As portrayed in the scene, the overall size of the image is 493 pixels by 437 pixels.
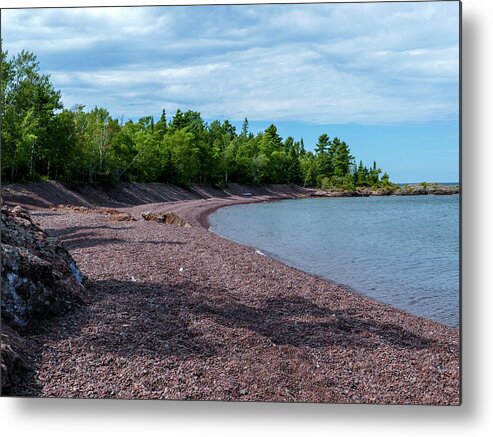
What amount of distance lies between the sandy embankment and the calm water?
137cm

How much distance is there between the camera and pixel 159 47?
6.03 meters

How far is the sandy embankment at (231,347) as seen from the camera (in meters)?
4.71

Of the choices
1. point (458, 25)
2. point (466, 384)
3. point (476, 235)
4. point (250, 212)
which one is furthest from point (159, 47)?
point (250, 212)

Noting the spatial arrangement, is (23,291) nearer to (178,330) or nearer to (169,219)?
(178,330)

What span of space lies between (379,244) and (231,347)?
10896 millimetres

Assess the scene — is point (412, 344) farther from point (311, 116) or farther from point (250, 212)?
point (250, 212)

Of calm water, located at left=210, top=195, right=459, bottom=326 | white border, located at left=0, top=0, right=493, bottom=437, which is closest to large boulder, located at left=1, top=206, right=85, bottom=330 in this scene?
white border, located at left=0, top=0, right=493, bottom=437

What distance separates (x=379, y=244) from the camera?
15.3 metres

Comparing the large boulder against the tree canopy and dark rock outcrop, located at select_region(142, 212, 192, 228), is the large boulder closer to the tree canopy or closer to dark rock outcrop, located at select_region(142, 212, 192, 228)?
the tree canopy

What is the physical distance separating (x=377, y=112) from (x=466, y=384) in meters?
2.99

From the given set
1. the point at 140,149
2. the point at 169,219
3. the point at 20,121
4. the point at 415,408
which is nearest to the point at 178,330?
the point at 415,408

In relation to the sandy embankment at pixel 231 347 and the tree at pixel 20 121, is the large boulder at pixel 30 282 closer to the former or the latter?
the sandy embankment at pixel 231 347

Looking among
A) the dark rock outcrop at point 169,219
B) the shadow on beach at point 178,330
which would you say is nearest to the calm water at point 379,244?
the shadow on beach at point 178,330

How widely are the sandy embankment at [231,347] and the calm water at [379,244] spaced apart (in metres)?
1.37
